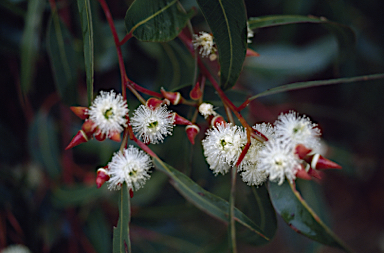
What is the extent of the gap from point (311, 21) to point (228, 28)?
0.24 metres

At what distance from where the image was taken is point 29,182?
1.20m

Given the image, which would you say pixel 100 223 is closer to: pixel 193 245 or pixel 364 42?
pixel 193 245

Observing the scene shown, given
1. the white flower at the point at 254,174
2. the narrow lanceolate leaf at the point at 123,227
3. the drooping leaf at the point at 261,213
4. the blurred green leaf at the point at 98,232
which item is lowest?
the blurred green leaf at the point at 98,232

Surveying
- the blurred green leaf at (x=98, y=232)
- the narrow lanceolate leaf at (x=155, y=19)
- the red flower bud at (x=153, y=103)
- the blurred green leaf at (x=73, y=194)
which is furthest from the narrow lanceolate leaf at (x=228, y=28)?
the blurred green leaf at (x=98, y=232)

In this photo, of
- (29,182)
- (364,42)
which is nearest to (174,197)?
(29,182)

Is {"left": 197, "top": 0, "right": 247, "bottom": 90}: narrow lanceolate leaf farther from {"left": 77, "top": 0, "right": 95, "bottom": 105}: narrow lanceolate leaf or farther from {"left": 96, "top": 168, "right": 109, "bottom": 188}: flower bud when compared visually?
{"left": 96, "top": 168, "right": 109, "bottom": 188}: flower bud

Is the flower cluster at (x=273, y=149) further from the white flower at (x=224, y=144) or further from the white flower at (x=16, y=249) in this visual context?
the white flower at (x=16, y=249)

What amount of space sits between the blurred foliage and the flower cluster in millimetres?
260

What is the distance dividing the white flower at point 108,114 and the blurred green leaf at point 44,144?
67 centimetres

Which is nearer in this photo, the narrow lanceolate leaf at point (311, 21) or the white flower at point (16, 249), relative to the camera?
the narrow lanceolate leaf at point (311, 21)

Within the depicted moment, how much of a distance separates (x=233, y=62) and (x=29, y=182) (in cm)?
105

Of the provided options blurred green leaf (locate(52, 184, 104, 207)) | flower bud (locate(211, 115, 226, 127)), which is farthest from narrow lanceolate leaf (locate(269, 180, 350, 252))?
blurred green leaf (locate(52, 184, 104, 207))

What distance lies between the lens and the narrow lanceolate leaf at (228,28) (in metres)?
0.59

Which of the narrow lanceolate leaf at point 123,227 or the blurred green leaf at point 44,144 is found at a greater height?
the narrow lanceolate leaf at point 123,227
